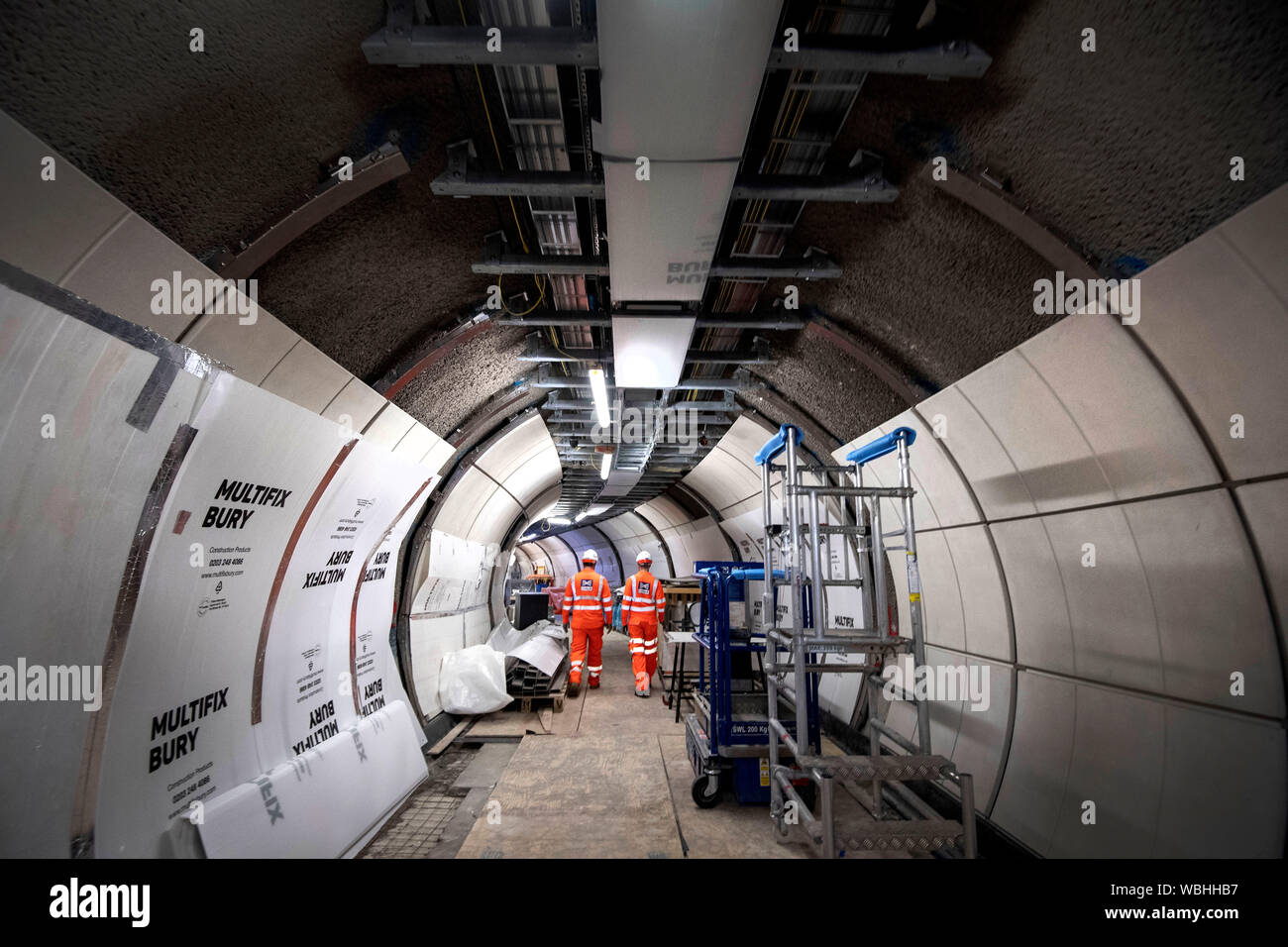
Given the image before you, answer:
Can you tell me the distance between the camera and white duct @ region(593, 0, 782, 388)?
1959 millimetres

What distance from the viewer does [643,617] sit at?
827cm

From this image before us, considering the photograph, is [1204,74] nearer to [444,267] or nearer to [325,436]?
[444,267]


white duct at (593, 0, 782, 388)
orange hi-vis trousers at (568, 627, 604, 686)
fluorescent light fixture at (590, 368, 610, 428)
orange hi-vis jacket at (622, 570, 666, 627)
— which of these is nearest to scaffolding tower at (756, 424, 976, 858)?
white duct at (593, 0, 782, 388)

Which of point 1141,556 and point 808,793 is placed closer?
point 1141,556

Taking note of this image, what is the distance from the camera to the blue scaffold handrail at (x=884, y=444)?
376 centimetres

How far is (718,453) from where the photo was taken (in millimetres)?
9648

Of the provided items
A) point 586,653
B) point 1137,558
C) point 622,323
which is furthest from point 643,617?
point 1137,558

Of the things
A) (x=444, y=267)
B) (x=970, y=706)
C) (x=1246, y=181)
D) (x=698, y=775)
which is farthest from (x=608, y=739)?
(x=1246, y=181)

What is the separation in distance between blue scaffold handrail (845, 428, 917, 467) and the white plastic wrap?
569 cm

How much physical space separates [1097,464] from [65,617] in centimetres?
477

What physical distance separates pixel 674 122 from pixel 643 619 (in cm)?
697

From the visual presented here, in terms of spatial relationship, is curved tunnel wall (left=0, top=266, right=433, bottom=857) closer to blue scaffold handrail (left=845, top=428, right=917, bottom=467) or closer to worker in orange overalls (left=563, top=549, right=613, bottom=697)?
blue scaffold handrail (left=845, top=428, right=917, bottom=467)

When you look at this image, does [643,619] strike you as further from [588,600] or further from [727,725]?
[727,725]

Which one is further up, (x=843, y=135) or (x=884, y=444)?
(x=843, y=135)
